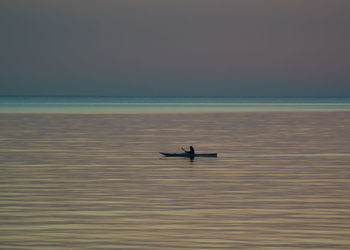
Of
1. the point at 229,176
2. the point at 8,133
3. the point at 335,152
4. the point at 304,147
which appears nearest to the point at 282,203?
the point at 229,176

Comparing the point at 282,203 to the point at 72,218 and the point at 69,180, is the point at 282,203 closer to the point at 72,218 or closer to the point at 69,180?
the point at 72,218

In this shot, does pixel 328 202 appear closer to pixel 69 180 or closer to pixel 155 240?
pixel 155 240

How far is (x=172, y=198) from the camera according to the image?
2375 centimetres

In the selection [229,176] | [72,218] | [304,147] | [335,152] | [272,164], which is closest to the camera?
[72,218]

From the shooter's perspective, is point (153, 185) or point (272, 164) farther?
point (272, 164)

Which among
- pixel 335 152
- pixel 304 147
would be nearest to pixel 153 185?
pixel 335 152

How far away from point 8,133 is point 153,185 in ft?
113

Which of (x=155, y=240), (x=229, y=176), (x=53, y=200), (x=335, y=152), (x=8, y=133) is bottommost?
(x=155, y=240)

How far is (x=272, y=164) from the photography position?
35688 millimetres

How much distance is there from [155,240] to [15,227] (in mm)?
3710

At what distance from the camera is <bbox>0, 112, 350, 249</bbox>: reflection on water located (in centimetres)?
1747

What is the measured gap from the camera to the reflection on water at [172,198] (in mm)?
17469

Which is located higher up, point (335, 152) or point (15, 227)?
point (335, 152)

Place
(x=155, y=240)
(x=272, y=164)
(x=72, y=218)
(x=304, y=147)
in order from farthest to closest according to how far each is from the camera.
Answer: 1. (x=304, y=147)
2. (x=272, y=164)
3. (x=72, y=218)
4. (x=155, y=240)
